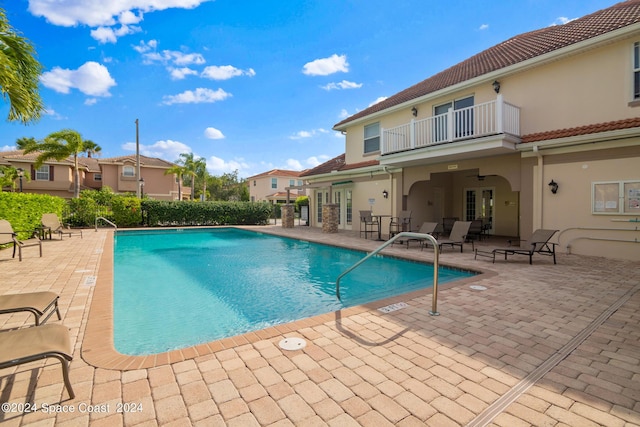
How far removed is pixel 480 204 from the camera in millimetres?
16844

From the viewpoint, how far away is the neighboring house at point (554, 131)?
8.91 meters

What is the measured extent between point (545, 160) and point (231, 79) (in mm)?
18785

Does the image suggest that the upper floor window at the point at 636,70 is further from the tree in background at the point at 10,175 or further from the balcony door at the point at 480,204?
the tree in background at the point at 10,175

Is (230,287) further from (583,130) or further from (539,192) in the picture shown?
(583,130)

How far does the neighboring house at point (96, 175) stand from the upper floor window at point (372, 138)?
26.6m

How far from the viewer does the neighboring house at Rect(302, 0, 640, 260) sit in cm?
891

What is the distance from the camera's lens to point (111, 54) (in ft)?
50.4

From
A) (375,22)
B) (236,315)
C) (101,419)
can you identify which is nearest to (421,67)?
(375,22)

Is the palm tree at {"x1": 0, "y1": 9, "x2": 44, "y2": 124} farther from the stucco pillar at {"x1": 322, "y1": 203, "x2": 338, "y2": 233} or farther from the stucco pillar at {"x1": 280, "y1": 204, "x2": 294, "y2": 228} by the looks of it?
the stucco pillar at {"x1": 280, "y1": 204, "x2": 294, "y2": 228}

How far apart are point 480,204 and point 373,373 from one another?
16.4m

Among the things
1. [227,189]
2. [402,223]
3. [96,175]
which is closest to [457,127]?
[402,223]

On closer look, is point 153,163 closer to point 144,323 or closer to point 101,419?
point 144,323

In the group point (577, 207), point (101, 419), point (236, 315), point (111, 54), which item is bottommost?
point (236, 315)

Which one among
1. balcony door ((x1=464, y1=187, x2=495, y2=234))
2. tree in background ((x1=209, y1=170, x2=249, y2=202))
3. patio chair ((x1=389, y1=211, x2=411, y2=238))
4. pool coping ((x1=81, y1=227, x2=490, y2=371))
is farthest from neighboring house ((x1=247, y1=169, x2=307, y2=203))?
pool coping ((x1=81, y1=227, x2=490, y2=371))
